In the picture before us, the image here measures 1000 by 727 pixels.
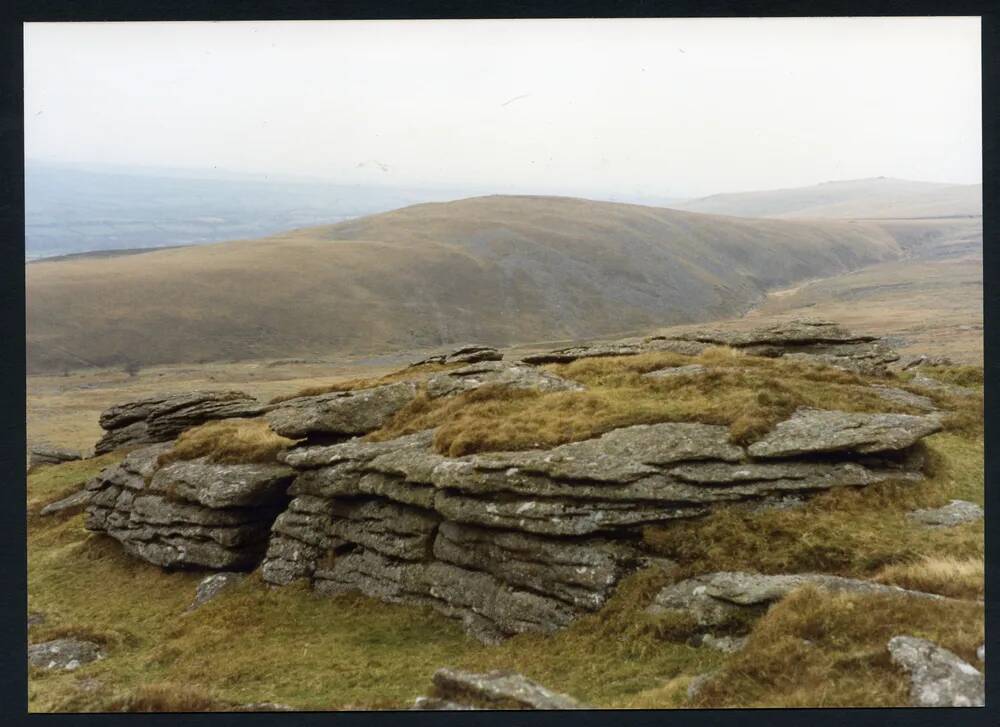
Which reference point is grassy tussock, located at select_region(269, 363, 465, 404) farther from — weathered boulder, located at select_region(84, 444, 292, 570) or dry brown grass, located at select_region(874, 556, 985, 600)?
dry brown grass, located at select_region(874, 556, 985, 600)

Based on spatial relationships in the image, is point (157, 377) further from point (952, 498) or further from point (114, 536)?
point (952, 498)

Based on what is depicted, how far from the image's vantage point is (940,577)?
1519 cm

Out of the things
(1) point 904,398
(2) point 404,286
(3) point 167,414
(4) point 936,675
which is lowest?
(2) point 404,286

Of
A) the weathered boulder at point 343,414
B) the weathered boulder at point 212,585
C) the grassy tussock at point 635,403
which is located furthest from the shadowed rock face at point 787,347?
the weathered boulder at point 212,585

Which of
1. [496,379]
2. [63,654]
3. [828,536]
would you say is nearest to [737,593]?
[828,536]

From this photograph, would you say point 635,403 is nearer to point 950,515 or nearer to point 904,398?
point 950,515

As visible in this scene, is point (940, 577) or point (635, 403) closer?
point (940, 577)

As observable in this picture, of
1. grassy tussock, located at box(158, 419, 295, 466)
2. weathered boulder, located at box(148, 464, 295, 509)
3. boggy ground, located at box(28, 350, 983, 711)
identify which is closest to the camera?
boggy ground, located at box(28, 350, 983, 711)

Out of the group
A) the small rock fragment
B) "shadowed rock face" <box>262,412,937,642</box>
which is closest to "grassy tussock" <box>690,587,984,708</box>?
"shadowed rock face" <box>262,412,937,642</box>

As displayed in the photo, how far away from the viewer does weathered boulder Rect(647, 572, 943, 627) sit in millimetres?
15181

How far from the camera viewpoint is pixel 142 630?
22281 millimetres

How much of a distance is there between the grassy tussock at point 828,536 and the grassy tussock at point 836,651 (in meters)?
1.97

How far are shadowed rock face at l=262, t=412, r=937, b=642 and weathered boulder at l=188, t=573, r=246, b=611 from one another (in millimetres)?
3636

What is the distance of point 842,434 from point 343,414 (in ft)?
51.2
